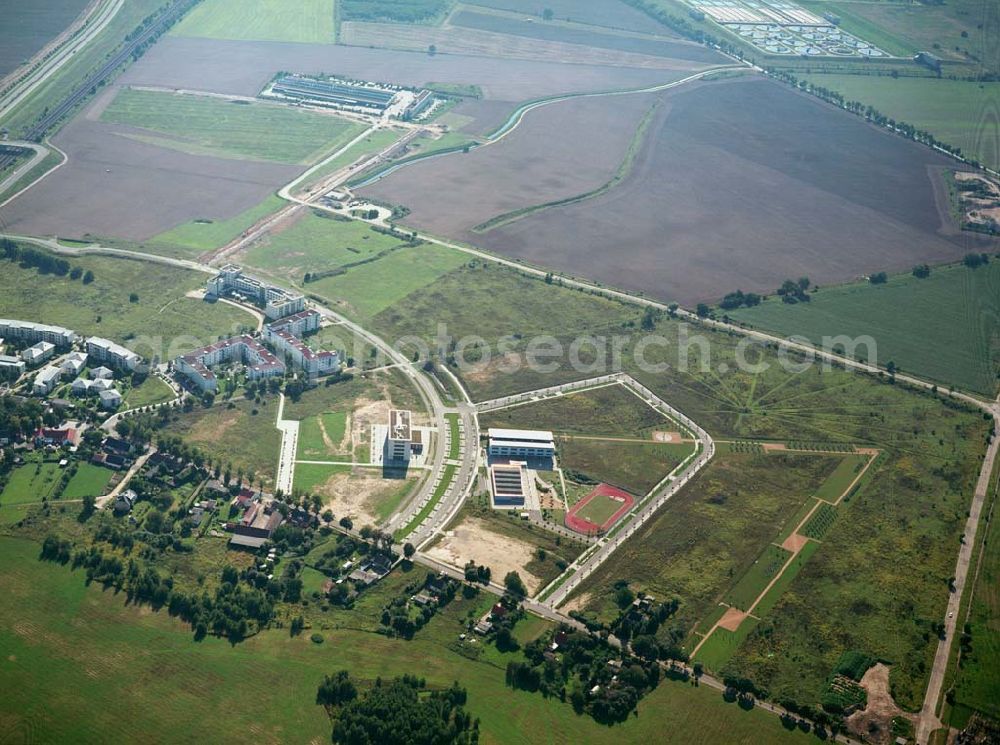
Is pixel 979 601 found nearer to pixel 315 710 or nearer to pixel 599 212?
pixel 315 710

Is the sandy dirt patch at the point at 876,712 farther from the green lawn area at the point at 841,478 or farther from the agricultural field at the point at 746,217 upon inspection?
the agricultural field at the point at 746,217

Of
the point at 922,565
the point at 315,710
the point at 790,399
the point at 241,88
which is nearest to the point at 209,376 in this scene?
the point at 315,710

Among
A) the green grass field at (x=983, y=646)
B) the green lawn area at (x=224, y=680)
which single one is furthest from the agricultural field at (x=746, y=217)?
the green lawn area at (x=224, y=680)

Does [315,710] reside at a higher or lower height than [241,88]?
lower

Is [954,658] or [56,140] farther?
[56,140]

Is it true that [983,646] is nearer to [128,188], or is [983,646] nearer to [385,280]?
[385,280]

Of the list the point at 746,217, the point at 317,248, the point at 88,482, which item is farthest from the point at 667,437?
the point at 746,217

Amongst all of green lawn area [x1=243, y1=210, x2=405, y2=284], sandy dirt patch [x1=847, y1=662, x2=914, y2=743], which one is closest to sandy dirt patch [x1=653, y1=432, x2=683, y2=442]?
sandy dirt patch [x1=847, y1=662, x2=914, y2=743]
